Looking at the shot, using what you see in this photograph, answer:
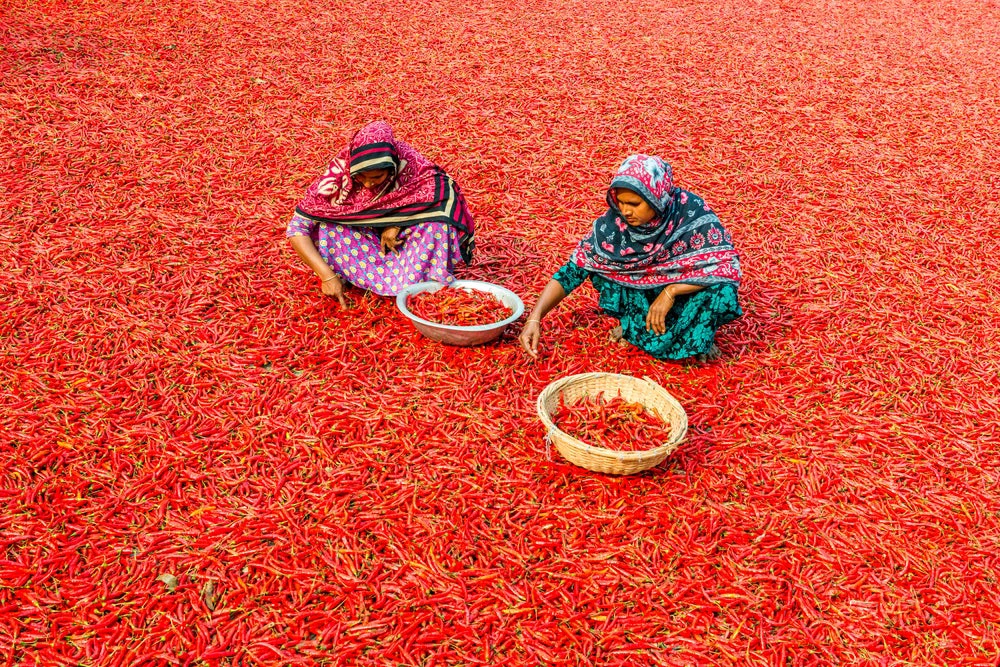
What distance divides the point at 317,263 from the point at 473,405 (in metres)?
1.50

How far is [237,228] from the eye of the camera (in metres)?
6.28

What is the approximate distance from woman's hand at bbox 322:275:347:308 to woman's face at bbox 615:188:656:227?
6.53 feet

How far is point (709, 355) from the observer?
5008 millimetres

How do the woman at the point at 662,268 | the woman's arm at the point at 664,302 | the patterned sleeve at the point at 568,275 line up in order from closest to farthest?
the woman at the point at 662,268 < the woman's arm at the point at 664,302 < the patterned sleeve at the point at 568,275

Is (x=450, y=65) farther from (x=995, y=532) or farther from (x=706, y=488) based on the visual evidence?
(x=995, y=532)

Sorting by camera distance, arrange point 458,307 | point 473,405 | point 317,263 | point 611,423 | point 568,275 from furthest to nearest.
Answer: point 317,263, point 458,307, point 568,275, point 473,405, point 611,423

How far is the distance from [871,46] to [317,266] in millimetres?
9693

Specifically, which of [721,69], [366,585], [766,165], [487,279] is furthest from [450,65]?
[366,585]

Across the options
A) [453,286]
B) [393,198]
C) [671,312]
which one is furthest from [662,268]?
[393,198]

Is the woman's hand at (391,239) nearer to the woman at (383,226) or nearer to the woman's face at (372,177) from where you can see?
the woman at (383,226)

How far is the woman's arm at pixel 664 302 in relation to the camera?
4.60 meters

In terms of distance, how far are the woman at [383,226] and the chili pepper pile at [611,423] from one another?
143 centimetres

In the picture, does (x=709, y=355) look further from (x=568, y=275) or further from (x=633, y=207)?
(x=633, y=207)

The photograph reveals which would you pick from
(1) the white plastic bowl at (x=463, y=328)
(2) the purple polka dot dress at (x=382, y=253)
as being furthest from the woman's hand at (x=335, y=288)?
(1) the white plastic bowl at (x=463, y=328)
